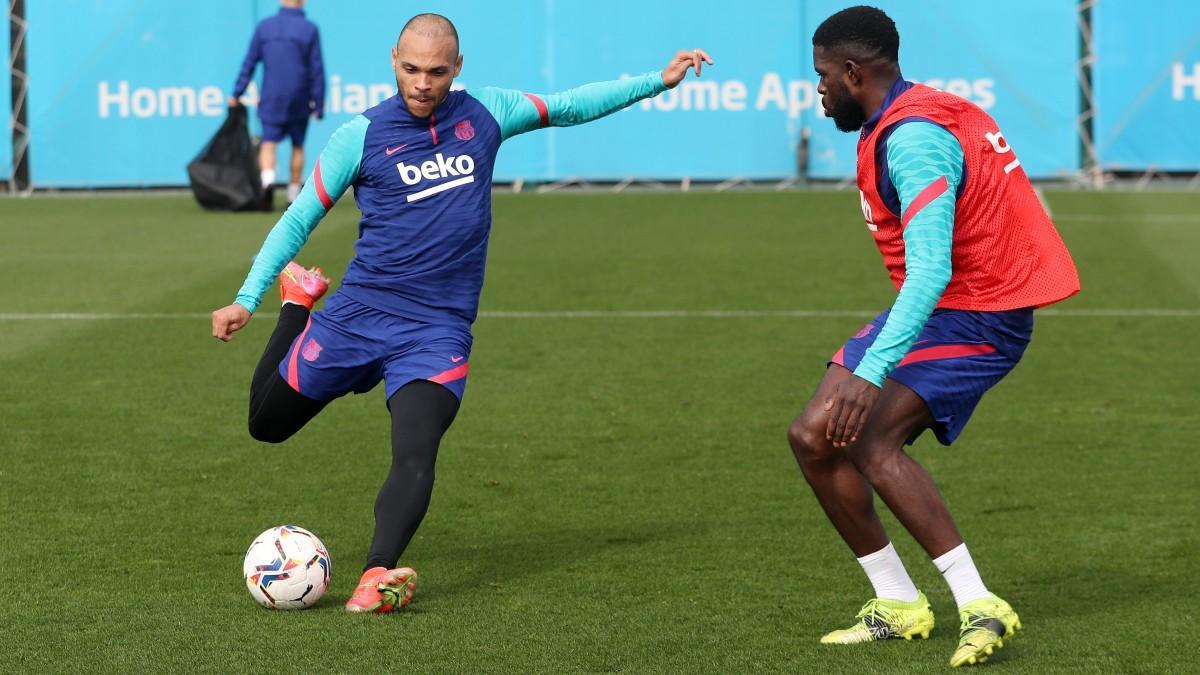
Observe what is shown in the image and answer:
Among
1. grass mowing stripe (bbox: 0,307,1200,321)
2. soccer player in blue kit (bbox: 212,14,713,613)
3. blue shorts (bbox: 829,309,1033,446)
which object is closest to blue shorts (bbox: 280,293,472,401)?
soccer player in blue kit (bbox: 212,14,713,613)

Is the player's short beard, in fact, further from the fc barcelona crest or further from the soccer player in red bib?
the fc barcelona crest

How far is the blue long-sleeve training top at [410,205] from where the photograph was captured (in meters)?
5.86

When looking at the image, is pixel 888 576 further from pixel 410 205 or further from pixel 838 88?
pixel 410 205

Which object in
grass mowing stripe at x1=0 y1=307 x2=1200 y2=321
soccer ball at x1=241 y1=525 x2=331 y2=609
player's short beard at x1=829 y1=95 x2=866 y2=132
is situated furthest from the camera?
grass mowing stripe at x1=0 y1=307 x2=1200 y2=321

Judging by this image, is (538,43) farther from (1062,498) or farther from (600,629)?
(600,629)

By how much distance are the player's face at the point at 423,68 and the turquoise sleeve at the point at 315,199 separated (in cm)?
20

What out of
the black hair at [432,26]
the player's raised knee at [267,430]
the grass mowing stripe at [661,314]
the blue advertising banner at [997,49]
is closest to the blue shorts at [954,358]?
the black hair at [432,26]

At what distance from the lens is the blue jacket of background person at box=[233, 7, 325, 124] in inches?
703

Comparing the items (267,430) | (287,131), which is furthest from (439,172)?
(287,131)

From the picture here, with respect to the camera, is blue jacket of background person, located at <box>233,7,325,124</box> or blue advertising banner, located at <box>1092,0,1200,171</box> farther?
blue advertising banner, located at <box>1092,0,1200,171</box>

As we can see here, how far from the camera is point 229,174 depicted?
18516mm

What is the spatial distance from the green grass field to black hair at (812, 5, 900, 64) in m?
1.64

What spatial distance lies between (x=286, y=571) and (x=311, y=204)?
1168 millimetres

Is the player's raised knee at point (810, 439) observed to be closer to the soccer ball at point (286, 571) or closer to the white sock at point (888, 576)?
the white sock at point (888, 576)
